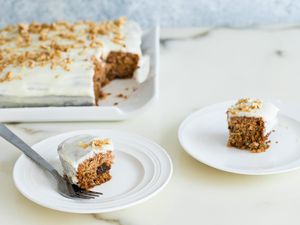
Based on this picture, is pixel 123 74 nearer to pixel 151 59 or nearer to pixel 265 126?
pixel 151 59

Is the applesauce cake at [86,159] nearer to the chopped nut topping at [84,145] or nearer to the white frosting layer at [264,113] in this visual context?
the chopped nut topping at [84,145]

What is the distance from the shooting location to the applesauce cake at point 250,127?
1.67 meters

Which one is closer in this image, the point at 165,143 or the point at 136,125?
the point at 165,143

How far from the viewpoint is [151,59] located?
2275 mm

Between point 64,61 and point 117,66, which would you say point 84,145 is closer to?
point 64,61

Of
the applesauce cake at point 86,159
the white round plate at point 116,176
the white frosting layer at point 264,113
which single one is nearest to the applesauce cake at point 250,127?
the white frosting layer at point 264,113

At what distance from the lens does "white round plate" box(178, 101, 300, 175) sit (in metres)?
1.58

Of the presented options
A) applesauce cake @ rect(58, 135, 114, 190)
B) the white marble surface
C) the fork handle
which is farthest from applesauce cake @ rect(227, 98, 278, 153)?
the fork handle

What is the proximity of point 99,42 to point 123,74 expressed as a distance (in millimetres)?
151

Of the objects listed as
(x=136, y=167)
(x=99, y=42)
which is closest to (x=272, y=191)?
(x=136, y=167)

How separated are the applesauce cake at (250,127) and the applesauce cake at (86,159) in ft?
1.12

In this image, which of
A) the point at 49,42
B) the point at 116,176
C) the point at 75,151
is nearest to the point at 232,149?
the point at 116,176

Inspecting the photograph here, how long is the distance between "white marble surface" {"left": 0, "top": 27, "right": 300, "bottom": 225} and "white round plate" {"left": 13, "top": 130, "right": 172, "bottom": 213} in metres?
0.05

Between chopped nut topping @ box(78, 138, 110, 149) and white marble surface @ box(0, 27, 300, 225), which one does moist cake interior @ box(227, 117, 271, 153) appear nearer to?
white marble surface @ box(0, 27, 300, 225)
